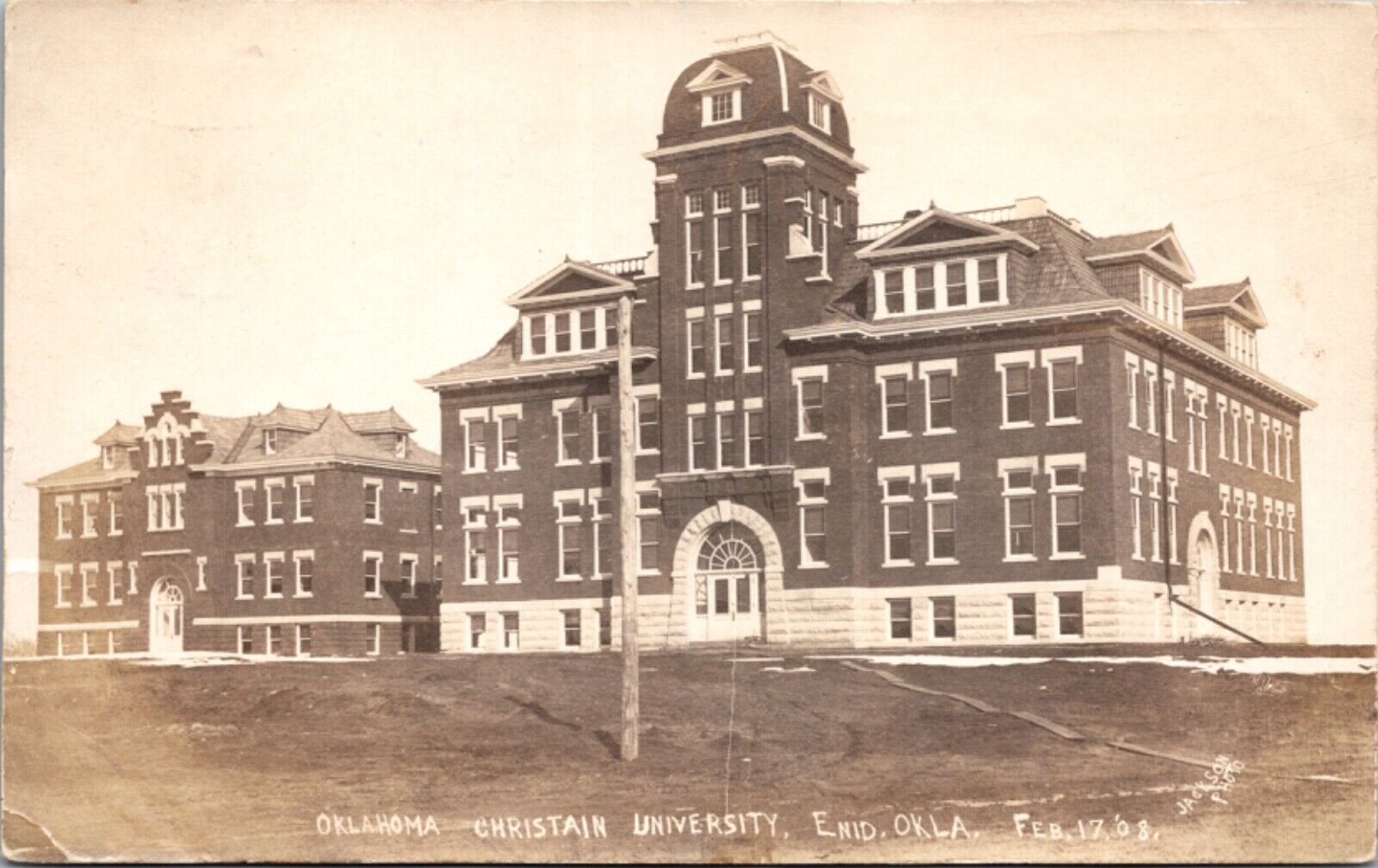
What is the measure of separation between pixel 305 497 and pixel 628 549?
5.40m

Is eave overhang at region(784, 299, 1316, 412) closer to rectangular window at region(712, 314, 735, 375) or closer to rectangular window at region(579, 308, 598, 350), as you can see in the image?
rectangular window at region(712, 314, 735, 375)

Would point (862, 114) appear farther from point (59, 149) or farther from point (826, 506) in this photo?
point (59, 149)

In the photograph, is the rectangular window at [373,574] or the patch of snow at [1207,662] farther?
the rectangular window at [373,574]

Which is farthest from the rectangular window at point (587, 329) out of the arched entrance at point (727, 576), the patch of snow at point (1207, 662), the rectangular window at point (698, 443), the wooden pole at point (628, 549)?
the patch of snow at point (1207, 662)

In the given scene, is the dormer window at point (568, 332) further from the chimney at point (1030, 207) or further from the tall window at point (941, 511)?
the chimney at point (1030, 207)

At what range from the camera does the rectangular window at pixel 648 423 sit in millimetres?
25688

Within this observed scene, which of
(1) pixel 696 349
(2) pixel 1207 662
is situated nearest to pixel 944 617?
(2) pixel 1207 662

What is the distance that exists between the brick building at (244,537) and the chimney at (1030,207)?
25.3ft

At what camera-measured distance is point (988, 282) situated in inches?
997

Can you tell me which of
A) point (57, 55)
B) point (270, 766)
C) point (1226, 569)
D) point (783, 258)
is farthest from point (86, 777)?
point (1226, 569)

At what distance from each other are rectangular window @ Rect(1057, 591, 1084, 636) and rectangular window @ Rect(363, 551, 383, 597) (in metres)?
8.29

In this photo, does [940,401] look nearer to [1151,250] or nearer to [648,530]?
[1151,250]

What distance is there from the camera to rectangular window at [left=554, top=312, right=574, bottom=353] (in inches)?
1009

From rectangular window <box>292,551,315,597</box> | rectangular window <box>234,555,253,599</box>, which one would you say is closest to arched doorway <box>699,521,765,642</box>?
rectangular window <box>292,551,315,597</box>
